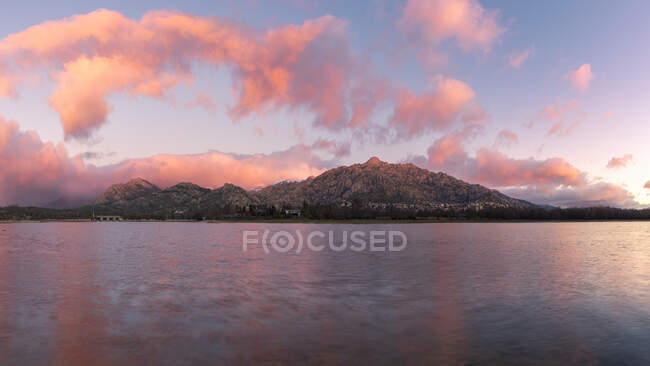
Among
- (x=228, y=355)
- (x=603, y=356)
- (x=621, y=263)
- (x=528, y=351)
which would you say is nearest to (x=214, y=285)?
(x=228, y=355)

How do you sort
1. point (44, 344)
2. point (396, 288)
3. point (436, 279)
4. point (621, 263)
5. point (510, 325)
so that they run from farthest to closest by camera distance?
point (621, 263)
point (436, 279)
point (396, 288)
point (510, 325)
point (44, 344)

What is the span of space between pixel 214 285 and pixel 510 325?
80.6ft

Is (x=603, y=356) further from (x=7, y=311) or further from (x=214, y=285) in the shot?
(x=7, y=311)

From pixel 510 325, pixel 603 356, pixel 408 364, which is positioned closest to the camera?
pixel 408 364

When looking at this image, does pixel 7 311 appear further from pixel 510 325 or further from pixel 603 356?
pixel 603 356

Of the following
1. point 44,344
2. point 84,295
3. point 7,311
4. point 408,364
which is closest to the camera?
point 408,364

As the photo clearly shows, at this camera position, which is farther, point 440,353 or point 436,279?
point 436,279

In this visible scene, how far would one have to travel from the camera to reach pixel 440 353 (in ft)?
59.5

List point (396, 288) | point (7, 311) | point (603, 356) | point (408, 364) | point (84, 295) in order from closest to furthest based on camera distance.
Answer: point (408, 364) → point (603, 356) → point (7, 311) → point (84, 295) → point (396, 288)

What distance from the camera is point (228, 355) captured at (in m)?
17.7

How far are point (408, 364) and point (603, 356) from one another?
857cm

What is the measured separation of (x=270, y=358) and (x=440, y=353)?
7.29m

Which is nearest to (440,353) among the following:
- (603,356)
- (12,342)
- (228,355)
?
(603,356)

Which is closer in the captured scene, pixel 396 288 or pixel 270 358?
pixel 270 358
